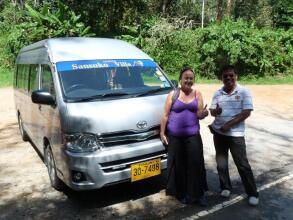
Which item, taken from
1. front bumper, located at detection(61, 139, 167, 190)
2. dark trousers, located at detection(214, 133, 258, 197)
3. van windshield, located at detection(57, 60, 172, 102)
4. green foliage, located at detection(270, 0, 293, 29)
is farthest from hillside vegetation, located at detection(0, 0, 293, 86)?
front bumper, located at detection(61, 139, 167, 190)

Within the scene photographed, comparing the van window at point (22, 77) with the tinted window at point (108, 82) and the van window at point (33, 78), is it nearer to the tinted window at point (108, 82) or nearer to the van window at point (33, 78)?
the van window at point (33, 78)

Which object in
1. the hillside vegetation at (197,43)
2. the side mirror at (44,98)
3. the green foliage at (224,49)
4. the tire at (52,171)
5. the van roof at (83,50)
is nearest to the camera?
the side mirror at (44,98)

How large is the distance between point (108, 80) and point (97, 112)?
0.96m

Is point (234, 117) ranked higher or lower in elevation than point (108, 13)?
lower

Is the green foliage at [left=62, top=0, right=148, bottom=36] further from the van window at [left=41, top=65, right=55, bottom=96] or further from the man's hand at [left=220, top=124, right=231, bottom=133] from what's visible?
the man's hand at [left=220, top=124, right=231, bottom=133]

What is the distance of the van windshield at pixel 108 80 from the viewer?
549 cm

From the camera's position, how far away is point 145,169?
A: 5.10m

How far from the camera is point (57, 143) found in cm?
527

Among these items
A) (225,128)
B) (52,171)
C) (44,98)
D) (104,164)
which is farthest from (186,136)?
(52,171)

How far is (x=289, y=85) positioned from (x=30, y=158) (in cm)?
1276

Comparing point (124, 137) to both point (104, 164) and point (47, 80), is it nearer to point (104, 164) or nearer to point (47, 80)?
point (104, 164)

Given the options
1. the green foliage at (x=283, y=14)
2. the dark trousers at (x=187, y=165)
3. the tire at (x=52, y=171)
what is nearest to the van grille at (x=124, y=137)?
the dark trousers at (x=187, y=165)

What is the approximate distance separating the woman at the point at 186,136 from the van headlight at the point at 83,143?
0.87 meters

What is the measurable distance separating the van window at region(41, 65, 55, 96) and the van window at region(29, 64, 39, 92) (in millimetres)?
389
